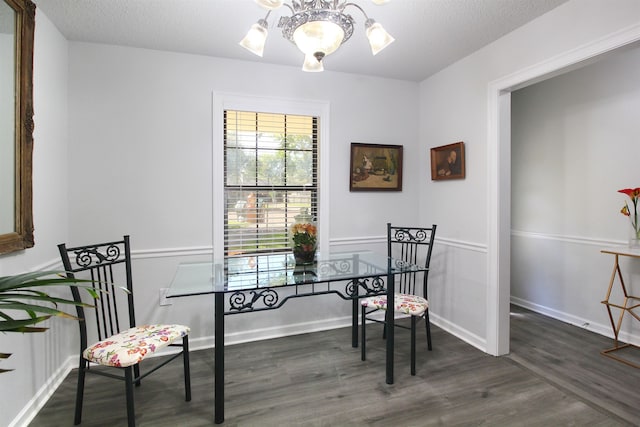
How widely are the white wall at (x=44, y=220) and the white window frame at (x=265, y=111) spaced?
108 cm

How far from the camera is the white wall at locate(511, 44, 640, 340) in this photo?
9.52ft

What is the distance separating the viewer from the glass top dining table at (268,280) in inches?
74.3

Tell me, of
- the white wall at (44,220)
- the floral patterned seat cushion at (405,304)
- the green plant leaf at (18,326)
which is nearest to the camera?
the green plant leaf at (18,326)

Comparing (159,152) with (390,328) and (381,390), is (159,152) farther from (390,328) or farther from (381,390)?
(381,390)

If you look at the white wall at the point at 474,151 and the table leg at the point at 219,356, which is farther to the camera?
the white wall at the point at 474,151

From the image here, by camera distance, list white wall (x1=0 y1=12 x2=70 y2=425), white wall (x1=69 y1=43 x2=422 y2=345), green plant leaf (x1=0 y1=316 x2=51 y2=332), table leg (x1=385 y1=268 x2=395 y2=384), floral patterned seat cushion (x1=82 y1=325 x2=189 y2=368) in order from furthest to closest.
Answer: white wall (x1=69 y1=43 x2=422 y2=345)
table leg (x1=385 y1=268 x2=395 y2=384)
white wall (x1=0 y1=12 x2=70 y2=425)
floral patterned seat cushion (x1=82 y1=325 x2=189 y2=368)
green plant leaf (x1=0 y1=316 x2=51 y2=332)

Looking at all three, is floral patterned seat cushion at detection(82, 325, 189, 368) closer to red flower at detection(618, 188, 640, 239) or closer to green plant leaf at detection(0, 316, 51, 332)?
green plant leaf at detection(0, 316, 51, 332)

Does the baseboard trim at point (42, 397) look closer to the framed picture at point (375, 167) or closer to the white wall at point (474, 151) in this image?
the framed picture at point (375, 167)

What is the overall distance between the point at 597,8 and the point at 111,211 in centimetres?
360

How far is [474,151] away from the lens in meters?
2.86

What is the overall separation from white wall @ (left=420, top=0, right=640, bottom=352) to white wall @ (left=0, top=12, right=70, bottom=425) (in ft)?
10.5

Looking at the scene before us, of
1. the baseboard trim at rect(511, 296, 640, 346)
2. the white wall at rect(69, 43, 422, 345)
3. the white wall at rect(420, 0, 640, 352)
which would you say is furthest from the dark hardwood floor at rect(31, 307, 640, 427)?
the white wall at rect(69, 43, 422, 345)

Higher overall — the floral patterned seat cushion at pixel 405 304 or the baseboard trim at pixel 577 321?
the floral patterned seat cushion at pixel 405 304

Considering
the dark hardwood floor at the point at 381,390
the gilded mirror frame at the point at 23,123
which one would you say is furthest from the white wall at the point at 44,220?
the dark hardwood floor at the point at 381,390
